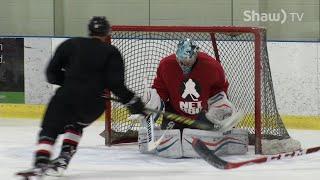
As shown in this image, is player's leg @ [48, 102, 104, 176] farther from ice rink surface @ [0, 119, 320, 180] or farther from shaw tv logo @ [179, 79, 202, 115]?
shaw tv logo @ [179, 79, 202, 115]

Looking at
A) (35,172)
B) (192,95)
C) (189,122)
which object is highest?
(192,95)

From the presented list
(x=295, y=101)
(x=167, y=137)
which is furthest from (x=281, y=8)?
(x=167, y=137)

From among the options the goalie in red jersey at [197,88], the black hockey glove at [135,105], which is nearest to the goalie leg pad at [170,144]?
the goalie in red jersey at [197,88]

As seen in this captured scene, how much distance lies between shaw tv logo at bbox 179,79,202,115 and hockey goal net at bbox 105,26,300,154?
34 cm

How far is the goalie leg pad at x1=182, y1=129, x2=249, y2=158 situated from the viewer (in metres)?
4.29

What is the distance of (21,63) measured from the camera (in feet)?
22.2

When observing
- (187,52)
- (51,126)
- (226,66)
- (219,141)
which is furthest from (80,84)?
(226,66)

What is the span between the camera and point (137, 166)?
13.7 ft

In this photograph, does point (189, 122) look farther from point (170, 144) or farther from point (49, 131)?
point (49, 131)

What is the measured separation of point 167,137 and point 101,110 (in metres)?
0.73

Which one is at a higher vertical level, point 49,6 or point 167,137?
point 49,6

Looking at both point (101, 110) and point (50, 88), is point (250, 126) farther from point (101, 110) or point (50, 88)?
point (50, 88)

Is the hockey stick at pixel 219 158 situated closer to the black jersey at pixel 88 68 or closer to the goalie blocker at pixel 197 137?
the goalie blocker at pixel 197 137

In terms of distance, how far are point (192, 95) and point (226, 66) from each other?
84 cm
